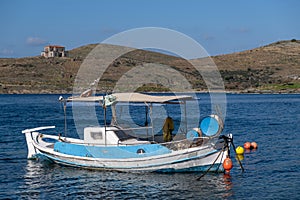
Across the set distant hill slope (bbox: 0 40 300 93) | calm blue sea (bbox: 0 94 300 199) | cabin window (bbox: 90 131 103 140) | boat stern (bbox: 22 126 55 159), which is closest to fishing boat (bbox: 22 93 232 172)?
cabin window (bbox: 90 131 103 140)

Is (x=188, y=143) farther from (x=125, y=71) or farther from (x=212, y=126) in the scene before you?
(x=125, y=71)

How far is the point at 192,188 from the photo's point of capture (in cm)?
2175

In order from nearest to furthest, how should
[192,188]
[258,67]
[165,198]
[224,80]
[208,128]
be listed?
[165,198] < [192,188] < [208,128] < [224,80] < [258,67]

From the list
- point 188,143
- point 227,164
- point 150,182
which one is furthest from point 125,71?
point 150,182

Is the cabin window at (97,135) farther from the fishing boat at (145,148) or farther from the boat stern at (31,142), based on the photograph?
the boat stern at (31,142)

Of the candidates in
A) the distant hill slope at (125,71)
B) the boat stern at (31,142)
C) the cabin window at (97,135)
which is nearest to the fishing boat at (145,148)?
the cabin window at (97,135)

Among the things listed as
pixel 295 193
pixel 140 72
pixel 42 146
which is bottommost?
pixel 295 193

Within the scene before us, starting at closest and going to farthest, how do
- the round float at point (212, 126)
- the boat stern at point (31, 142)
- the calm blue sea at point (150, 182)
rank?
1. the calm blue sea at point (150, 182)
2. the round float at point (212, 126)
3. the boat stern at point (31, 142)

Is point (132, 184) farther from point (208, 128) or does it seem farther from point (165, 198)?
point (208, 128)

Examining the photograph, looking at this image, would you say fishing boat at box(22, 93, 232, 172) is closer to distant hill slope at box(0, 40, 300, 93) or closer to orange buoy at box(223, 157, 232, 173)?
orange buoy at box(223, 157, 232, 173)

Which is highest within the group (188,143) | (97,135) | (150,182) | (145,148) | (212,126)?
(212,126)

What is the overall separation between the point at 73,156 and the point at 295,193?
11.6m

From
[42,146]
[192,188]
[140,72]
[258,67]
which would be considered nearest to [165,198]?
[192,188]

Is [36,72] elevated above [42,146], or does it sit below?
above
